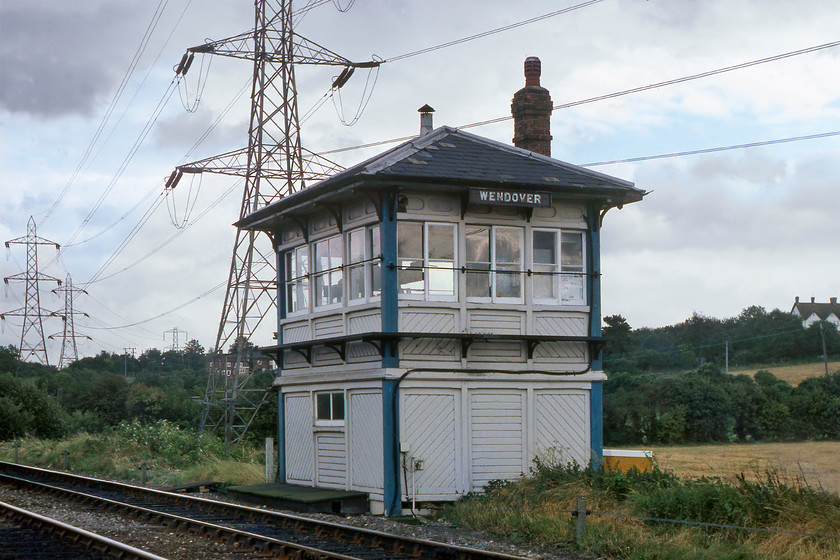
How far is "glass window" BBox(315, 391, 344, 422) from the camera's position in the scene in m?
17.9

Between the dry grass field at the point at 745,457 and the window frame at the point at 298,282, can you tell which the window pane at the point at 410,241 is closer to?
the window frame at the point at 298,282

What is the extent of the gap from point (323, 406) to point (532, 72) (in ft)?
29.8

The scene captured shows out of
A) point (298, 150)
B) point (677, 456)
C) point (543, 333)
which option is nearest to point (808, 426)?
point (677, 456)

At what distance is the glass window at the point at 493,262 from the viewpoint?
674 inches

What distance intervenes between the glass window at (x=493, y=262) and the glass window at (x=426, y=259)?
1.17 feet

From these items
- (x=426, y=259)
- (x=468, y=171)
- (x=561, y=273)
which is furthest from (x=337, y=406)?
(x=468, y=171)

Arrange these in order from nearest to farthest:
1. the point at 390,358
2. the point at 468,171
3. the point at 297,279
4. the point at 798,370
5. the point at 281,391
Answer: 1. the point at 390,358
2. the point at 468,171
3. the point at 297,279
4. the point at 281,391
5. the point at 798,370

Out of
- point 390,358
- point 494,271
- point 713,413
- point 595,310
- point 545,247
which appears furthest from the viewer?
point 713,413

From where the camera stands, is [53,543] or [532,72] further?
[532,72]

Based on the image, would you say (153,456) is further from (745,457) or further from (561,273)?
(745,457)

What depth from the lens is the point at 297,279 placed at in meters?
19.7

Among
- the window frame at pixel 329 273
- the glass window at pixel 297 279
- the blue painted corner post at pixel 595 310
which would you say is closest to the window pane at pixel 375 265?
the window frame at pixel 329 273

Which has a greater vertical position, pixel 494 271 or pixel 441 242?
pixel 441 242

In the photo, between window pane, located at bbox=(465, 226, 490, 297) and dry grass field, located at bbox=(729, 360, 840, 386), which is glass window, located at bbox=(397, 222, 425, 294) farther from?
dry grass field, located at bbox=(729, 360, 840, 386)
